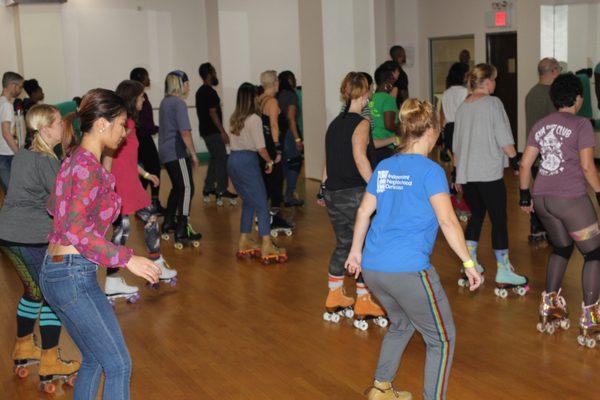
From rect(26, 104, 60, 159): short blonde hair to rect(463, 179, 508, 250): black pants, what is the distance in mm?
2976

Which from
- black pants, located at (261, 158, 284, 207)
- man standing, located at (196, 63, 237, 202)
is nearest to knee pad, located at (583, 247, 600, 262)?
black pants, located at (261, 158, 284, 207)

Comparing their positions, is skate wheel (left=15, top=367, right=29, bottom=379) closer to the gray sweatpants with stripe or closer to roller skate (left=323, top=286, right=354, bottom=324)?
roller skate (left=323, top=286, right=354, bottom=324)

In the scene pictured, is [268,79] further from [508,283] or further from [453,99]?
[508,283]

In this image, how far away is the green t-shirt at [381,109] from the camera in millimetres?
7344

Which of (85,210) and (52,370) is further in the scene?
(52,370)

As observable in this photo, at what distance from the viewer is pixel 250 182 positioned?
7.05 meters

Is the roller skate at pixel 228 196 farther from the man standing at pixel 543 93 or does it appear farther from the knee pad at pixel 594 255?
the knee pad at pixel 594 255

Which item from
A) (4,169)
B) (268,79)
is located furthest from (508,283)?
(4,169)

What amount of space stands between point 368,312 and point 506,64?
32.2ft

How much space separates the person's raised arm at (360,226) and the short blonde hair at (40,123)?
1.67m

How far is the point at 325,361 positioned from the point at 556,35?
27.1 ft

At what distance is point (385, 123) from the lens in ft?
24.2

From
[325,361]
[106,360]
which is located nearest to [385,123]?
[325,361]

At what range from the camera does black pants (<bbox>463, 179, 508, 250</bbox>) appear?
5734 mm
